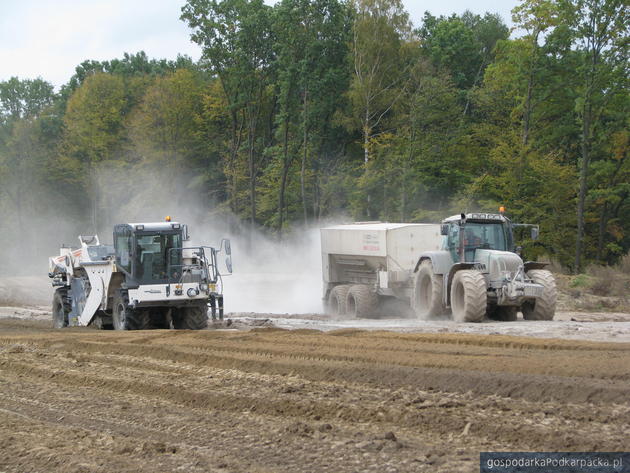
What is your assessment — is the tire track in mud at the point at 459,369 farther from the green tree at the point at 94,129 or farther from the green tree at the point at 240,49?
the green tree at the point at 94,129

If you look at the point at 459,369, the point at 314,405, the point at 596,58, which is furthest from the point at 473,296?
the point at 596,58

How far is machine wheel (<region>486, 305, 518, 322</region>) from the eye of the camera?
65.6ft

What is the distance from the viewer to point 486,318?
67.5 feet

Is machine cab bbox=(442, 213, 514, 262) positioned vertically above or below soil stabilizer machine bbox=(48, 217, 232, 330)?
above

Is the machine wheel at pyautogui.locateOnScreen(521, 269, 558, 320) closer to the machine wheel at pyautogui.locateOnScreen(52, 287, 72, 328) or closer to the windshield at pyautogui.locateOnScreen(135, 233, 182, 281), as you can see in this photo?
the windshield at pyautogui.locateOnScreen(135, 233, 182, 281)

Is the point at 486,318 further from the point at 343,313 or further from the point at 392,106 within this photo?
the point at 392,106

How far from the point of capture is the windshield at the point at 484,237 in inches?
798

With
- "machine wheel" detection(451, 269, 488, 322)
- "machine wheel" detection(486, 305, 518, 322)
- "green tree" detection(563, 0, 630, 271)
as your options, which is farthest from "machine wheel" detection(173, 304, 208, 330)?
"green tree" detection(563, 0, 630, 271)

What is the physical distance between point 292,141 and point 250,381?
42.3 metres

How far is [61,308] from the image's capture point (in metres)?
23.1

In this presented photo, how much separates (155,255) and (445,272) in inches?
263

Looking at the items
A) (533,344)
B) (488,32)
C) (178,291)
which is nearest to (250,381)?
(533,344)

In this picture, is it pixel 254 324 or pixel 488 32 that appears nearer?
pixel 254 324

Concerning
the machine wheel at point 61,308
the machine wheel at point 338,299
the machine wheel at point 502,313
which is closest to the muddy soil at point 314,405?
the machine wheel at point 502,313
